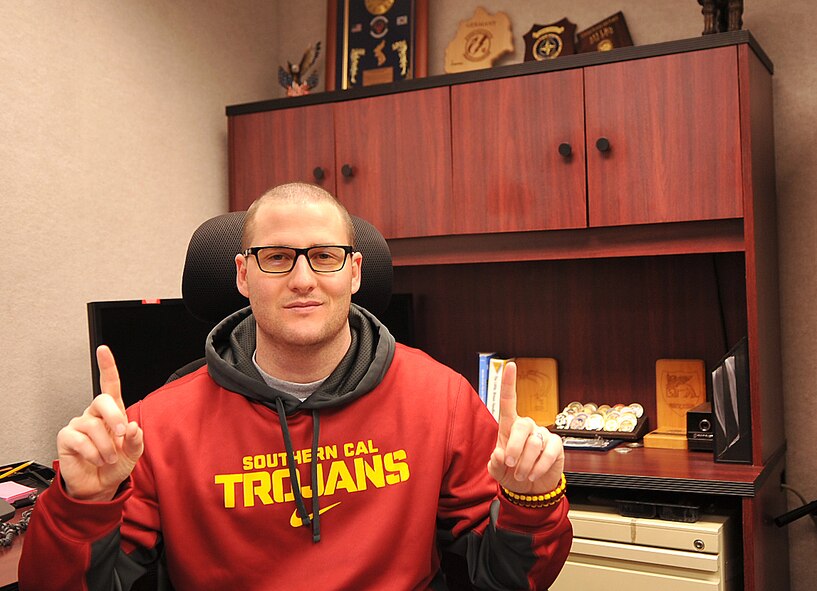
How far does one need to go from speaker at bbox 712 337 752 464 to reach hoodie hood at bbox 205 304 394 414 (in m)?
1.17

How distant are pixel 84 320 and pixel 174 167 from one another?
0.69m

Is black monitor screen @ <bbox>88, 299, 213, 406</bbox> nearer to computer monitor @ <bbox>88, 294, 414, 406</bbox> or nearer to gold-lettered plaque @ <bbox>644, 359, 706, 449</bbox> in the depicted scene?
computer monitor @ <bbox>88, 294, 414, 406</bbox>

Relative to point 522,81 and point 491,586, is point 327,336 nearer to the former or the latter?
point 491,586

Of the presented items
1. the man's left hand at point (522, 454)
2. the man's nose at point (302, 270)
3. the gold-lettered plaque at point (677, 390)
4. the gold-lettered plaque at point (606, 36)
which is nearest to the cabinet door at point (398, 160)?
the gold-lettered plaque at point (606, 36)

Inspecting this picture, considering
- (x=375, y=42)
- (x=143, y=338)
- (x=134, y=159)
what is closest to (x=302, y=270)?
(x=143, y=338)

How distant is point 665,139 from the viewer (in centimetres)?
246

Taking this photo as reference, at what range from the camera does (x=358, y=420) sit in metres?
1.57

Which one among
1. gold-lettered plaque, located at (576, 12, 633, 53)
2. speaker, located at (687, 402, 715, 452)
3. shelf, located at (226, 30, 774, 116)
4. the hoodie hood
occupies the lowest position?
speaker, located at (687, 402, 715, 452)

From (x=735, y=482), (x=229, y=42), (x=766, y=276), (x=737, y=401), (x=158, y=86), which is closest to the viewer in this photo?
(x=735, y=482)

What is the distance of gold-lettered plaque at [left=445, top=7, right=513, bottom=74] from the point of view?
3.12 metres

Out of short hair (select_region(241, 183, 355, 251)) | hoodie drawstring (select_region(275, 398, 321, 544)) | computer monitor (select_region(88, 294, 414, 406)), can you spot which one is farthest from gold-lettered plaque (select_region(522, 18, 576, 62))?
hoodie drawstring (select_region(275, 398, 321, 544))

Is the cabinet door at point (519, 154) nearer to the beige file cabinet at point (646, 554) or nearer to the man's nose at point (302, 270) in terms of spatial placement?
the beige file cabinet at point (646, 554)

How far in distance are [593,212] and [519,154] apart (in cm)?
30

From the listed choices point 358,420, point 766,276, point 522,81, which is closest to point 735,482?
point 766,276
